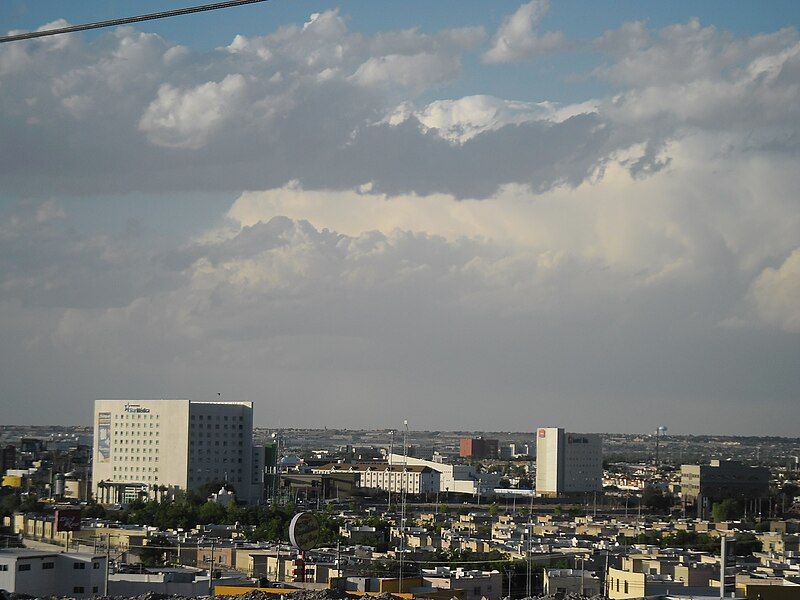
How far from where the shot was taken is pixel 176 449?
47906 mm

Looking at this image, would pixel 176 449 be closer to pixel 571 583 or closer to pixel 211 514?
pixel 211 514

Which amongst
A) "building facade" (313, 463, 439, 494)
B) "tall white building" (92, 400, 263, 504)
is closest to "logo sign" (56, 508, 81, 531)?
"tall white building" (92, 400, 263, 504)

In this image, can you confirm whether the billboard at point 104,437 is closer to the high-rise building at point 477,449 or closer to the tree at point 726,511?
the tree at point 726,511

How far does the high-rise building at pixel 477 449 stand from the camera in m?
103

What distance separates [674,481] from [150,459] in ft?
86.7

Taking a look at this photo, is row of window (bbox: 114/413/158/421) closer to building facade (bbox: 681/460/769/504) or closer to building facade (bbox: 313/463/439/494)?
building facade (bbox: 313/463/439/494)

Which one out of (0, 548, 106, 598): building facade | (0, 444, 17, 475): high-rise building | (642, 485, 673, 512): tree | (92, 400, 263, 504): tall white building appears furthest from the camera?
(0, 444, 17, 475): high-rise building

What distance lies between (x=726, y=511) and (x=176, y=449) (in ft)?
63.9

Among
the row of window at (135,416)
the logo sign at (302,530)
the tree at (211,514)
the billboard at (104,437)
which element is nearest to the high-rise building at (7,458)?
the billboard at (104,437)

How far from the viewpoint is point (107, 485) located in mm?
46156

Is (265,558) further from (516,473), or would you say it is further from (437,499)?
(516,473)

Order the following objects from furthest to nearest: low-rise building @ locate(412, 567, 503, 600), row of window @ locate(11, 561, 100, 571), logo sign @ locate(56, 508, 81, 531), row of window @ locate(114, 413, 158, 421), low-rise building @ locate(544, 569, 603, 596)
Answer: row of window @ locate(114, 413, 158, 421)
logo sign @ locate(56, 508, 81, 531)
low-rise building @ locate(544, 569, 603, 596)
low-rise building @ locate(412, 567, 503, 600)
row of window @ locate(11, 561, 100, 571)

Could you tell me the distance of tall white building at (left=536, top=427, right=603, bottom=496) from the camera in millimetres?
65938

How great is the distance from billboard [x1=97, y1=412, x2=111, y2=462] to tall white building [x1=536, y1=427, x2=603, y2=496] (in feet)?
77.7
